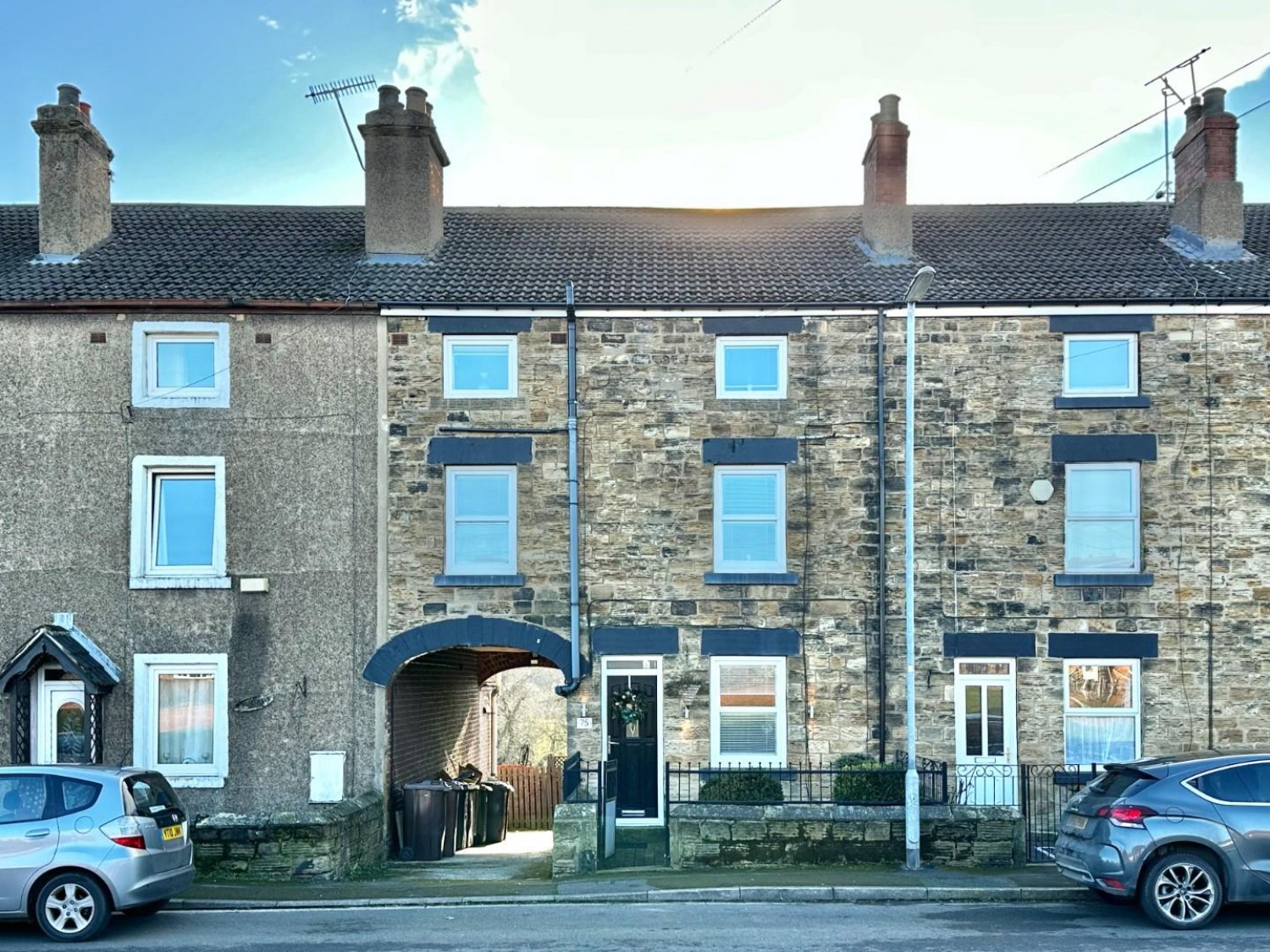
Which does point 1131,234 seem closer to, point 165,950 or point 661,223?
point 661,223

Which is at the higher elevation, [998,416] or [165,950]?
[998,416]

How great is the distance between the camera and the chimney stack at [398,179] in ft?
67.8

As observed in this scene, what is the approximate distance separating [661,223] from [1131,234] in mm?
8027

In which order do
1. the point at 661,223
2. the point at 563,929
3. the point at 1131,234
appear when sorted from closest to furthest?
the point at 563,929, the point at 1131,234, the point at 661,223

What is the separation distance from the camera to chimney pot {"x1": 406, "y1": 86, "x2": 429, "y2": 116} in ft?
69.2

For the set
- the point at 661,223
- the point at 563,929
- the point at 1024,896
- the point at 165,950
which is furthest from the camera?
the point at 661,223

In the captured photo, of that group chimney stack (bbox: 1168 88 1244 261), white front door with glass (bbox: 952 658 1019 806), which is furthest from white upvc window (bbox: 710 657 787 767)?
chimney stack (bbox: 1168 88 1244 261)

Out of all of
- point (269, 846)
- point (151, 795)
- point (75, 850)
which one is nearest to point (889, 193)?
point (269, 846)

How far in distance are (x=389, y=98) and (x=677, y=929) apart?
14022 millimetres

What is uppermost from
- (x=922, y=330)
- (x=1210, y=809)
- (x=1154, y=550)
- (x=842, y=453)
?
(x=922, y=330)

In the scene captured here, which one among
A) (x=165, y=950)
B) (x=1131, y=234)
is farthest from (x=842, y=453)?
(x=165, y=950)

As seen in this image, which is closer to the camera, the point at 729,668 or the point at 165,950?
the point at 165,950

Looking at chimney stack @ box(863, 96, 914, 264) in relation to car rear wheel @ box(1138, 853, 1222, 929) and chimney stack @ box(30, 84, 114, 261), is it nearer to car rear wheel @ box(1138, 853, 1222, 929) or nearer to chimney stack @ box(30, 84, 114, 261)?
car rear wheel @ box(1138, 853, 1222, 929)

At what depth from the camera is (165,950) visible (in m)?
11.8
